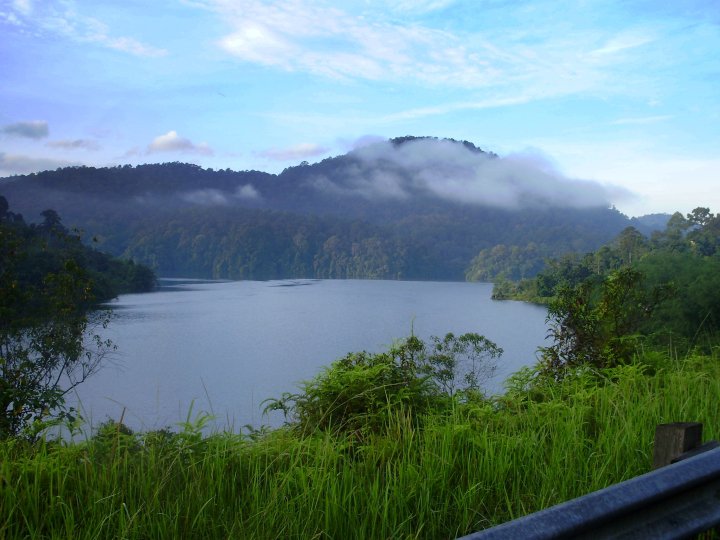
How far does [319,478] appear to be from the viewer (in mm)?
2080

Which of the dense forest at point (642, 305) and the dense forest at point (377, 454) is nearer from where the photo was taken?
the dense forest at point (377, 454)

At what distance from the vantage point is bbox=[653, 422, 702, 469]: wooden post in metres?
1.82

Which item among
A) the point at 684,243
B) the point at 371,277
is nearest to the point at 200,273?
the point at 371,277

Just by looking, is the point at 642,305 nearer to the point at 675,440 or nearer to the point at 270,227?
the point at 675,440

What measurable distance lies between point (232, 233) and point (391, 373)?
111m

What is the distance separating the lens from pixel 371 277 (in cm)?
11581

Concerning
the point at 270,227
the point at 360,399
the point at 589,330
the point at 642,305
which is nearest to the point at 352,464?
the point at 360,399

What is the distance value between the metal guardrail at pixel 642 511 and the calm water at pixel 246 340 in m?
7.94

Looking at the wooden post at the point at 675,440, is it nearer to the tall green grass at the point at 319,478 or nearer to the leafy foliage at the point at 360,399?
the tall green grass at the point at 319,478

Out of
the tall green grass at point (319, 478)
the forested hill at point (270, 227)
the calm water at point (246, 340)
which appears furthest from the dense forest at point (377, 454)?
the forested hill at point (270, 227)

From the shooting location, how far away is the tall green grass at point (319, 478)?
6.14 feet

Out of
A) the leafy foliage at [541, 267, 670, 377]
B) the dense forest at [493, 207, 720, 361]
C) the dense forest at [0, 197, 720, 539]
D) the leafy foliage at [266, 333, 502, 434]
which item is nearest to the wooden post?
the dense forest at [0, 197, 720, 539]

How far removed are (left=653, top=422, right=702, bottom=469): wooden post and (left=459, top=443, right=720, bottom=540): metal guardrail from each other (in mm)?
211

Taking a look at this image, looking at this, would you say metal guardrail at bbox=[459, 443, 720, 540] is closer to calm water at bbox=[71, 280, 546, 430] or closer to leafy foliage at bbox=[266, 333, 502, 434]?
leafy foliage at bbox=[266, 333, 502, 434]
